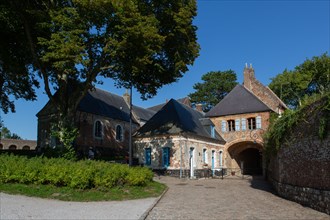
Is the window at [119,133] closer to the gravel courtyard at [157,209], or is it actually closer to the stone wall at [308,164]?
the gravel courtyard at [157,209]

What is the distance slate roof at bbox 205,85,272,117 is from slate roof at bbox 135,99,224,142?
3.35m

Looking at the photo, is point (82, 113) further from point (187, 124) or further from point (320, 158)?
point (320, 158)

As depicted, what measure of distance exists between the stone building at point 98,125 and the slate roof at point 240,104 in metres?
9.72

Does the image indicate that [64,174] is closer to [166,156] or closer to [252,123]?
[166,156]

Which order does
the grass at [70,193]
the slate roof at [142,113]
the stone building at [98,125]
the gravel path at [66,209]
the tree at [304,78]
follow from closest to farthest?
1. the gravel path at [66,209]
2. the grass at [70,193]
3. the stone building at [98,125]
4. the tree at [304,78]
5. the slate roof at [142,113]

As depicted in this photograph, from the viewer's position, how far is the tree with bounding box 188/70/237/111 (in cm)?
5666

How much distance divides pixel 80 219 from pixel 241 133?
2524cm

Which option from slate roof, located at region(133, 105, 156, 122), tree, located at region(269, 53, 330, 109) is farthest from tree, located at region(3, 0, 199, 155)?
tree, located at region(269, 53, 330, 109)

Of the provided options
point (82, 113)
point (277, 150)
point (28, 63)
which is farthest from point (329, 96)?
point (82, 113)

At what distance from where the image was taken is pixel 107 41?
1642 centimetres

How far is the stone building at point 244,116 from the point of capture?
101 feet

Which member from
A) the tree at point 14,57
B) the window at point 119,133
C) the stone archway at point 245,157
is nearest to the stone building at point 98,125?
the window at point 119,133

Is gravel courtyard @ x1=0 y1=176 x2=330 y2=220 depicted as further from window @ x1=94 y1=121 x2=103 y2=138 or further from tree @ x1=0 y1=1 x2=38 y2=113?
window @ x1=94 y1=121 x2=103 y2=138

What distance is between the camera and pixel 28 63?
67.9 feet
